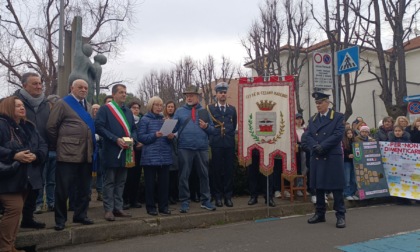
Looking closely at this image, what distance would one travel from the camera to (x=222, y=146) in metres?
6.84

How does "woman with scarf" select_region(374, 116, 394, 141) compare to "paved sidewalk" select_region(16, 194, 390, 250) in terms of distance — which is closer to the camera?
"paved sidewalk" select_region(16, 194, 390, 250)

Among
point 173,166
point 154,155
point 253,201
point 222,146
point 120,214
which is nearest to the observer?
point 120,214

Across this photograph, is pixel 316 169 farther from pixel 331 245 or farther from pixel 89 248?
pixel 89 248

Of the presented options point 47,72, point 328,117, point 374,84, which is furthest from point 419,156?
point 374,84

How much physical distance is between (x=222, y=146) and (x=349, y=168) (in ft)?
10.6

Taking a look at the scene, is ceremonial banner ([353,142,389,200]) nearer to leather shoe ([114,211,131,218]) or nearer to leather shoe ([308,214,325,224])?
leather shoe ([308,214,325,224])

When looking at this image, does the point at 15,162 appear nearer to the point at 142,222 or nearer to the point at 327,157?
the point at 142,222

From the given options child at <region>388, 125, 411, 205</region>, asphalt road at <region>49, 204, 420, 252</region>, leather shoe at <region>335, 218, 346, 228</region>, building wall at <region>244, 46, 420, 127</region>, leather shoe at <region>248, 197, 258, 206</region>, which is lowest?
asphalt road at <region>49, 204, 420, 252</region>

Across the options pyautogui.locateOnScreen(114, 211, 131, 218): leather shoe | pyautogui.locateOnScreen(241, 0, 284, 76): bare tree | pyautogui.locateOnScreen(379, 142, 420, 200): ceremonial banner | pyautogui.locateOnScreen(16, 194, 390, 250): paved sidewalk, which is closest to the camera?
pyautogui.locateOnScreen(16, 194, 390, 250): paved sidewalk

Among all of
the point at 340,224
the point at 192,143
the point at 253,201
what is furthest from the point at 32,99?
the point at 340,224

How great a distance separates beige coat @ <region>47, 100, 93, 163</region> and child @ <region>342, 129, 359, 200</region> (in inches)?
219

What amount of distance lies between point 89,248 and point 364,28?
51.3ft

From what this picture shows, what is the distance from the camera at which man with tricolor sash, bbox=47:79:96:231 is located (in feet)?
16.2

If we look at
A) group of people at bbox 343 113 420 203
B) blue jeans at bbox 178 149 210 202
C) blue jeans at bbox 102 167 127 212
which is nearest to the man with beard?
blue jeans at bbox 178 149 210 202
